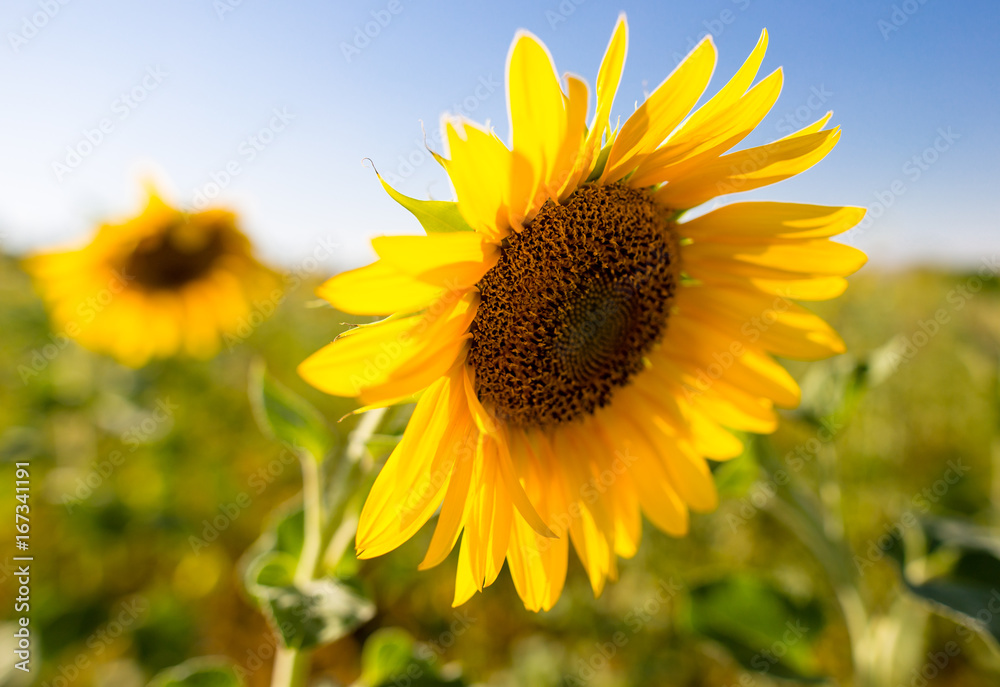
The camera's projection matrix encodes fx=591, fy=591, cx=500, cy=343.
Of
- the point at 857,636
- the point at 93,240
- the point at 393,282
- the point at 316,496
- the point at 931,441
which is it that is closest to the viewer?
the point at 393,282

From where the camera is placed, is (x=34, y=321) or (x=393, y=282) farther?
(x=34, y=321)

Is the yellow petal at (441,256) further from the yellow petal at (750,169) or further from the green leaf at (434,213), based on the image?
the yellow petal at (750,169)

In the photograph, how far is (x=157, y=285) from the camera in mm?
3902

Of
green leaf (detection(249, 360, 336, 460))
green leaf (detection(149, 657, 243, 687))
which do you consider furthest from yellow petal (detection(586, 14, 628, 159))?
green leaf (detection(149, 657, 243, 687))

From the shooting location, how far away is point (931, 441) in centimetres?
416

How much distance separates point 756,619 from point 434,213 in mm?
1689

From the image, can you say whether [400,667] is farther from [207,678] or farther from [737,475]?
[737,475]

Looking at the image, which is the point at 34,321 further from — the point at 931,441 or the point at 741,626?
the point at 931,441

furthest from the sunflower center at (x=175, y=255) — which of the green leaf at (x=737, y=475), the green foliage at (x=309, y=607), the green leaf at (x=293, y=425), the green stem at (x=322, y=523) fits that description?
the green leaf at (x=737, y=475)

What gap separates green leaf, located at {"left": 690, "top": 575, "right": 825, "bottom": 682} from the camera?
1.84 metres

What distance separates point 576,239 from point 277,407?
2.86 feet

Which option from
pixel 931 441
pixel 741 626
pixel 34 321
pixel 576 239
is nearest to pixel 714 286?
pixel 576 239

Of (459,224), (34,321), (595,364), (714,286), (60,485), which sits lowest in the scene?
(60,485)

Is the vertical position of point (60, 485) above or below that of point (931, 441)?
below
